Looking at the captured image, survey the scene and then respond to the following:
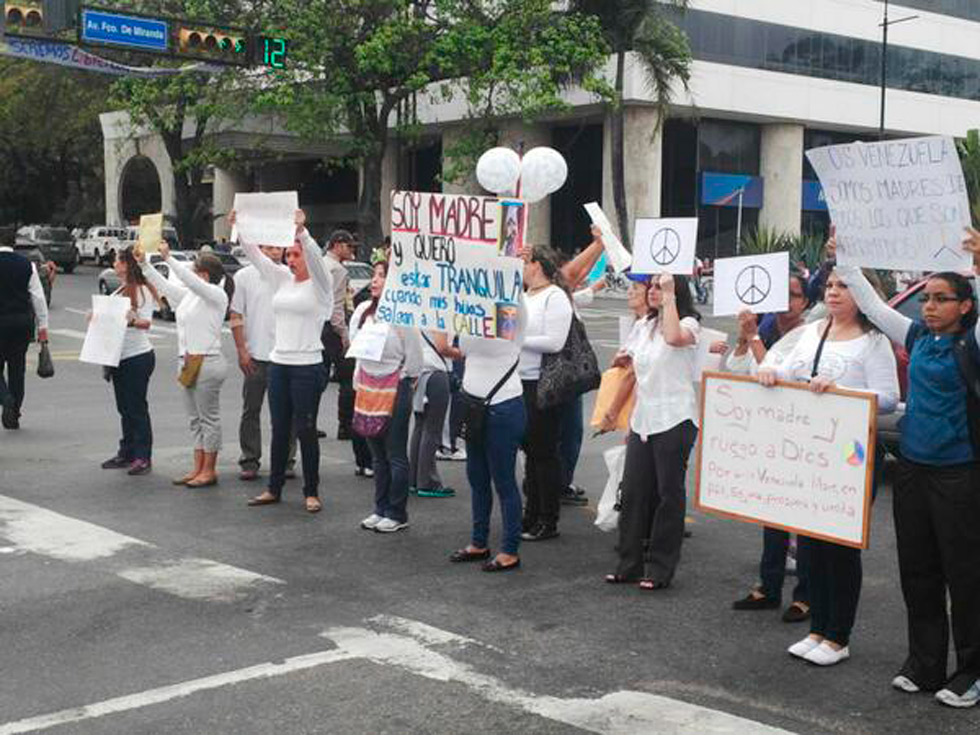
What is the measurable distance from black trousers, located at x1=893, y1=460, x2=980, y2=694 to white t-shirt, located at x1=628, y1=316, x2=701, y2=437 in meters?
1.54

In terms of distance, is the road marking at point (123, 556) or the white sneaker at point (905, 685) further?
the road marking at point (123, 556)

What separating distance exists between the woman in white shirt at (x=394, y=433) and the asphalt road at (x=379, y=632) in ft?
0.79

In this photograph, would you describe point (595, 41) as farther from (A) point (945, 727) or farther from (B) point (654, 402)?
(A) point (945, 727)

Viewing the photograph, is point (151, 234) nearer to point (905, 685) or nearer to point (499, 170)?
point (499, 170)

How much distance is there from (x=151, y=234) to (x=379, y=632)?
4.53 meters

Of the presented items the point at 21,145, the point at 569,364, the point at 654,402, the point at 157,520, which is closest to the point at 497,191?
the point at 569,364

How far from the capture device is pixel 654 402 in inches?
258

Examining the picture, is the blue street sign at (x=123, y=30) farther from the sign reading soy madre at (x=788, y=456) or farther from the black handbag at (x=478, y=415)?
the sign reading soy madre at (x=788, y=456)

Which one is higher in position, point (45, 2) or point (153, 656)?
point (45, 2)

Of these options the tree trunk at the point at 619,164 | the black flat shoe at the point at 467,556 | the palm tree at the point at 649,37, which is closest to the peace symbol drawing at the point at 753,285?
the black flat shoe at the point at 467,556

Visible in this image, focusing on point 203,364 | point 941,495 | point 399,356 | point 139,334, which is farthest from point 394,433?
point 941,495

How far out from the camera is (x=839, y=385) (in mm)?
5508

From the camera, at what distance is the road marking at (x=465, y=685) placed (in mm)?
4664

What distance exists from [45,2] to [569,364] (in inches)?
528
